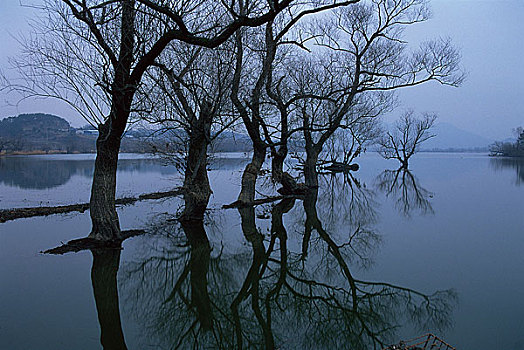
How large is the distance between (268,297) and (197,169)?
5626 millimetres

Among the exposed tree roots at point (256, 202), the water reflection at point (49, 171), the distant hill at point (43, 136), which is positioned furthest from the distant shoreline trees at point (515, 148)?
the distant hill at point (43, 136)

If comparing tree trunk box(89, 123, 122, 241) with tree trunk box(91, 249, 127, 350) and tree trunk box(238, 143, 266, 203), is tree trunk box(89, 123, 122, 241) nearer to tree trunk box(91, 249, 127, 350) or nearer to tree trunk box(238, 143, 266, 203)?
tree trunk box(91, 249, 127, 350)

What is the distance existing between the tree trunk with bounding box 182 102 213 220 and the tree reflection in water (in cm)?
160

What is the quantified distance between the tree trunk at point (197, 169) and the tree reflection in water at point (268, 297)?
5.25 feet

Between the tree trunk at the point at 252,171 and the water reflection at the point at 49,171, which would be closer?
the tree trunk at the point at 252,171

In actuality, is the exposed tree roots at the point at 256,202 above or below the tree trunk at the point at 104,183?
below

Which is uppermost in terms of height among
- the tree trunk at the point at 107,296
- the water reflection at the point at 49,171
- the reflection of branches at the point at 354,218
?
the reflection of branches at the point at 354,218

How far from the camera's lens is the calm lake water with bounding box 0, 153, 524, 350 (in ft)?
15.5

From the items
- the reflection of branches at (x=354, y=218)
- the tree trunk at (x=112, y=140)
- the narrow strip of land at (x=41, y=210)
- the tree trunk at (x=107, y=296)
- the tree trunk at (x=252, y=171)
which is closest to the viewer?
the tree trunk at (x=107, y=296)

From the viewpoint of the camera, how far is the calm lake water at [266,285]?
15.5 ft

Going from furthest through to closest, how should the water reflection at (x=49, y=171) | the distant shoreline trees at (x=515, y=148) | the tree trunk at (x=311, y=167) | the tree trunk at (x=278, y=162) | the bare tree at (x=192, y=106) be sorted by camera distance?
the distant shoreline trees at (x=515, y=148)
the water reflection at (x=49, y=171)
the tree trunk at (x=311, y=167)
the tree trunk at (x=278, y=162)
the bare tree at (x=192, y=106)

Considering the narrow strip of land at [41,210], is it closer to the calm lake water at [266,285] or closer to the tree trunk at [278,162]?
the calm lake water at [266,285]

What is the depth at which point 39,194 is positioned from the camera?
17.8 metres

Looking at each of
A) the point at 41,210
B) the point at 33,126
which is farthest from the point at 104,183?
the point at 33,126
